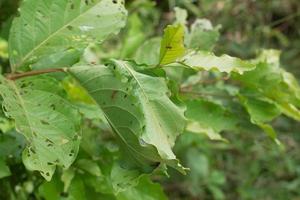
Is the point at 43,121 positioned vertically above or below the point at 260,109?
above

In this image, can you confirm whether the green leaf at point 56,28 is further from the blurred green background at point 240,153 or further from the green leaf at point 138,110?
the blurred green background at point 240,153

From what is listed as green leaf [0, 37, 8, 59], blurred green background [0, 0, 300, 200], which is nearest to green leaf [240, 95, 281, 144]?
green leaf [0, 37, 8, 59]

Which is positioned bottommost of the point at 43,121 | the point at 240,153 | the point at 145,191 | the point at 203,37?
the point at 240,153

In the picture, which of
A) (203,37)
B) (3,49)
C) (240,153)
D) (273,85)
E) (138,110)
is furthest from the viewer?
(240,153)

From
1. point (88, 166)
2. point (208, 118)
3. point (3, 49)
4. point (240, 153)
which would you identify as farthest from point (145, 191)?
point (240, 153)

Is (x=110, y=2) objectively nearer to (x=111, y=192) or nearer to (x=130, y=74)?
(x=130, y=74)

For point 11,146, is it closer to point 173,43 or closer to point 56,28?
point 56,28

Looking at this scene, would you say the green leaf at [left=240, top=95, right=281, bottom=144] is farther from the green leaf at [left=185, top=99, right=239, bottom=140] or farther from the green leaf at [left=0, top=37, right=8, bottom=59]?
the green leaf at [left=0, top=37, right=8, bottom=59]
